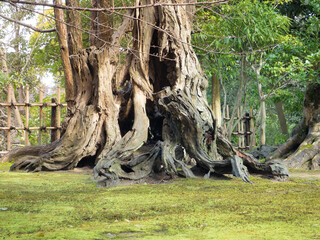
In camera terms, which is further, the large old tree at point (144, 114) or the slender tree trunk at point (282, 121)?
the slender tree trunk at point (282, 121)

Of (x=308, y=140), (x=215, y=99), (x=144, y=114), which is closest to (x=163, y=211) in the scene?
(x=144, y=114)

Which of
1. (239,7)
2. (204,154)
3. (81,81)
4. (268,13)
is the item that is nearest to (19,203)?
(204,154)

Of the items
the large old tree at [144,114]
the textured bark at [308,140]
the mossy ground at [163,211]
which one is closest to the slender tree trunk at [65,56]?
the large old tree at [144,114]

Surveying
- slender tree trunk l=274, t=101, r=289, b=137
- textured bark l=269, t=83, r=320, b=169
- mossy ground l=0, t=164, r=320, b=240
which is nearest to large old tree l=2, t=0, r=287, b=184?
mossy ground l=0, t=164, r=320, b=240

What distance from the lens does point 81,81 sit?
8.31 m

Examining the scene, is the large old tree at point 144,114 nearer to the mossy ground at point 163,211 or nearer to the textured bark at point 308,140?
the mossy ground at point 163,211

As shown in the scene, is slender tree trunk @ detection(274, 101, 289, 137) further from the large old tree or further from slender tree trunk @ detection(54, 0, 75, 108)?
slender tree trunk @ detection(54, 0, 75, 108)

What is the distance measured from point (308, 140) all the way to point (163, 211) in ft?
19.1

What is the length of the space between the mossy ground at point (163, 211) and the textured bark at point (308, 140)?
2707mm

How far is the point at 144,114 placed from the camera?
796 centimetres

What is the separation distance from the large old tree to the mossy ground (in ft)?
2.47

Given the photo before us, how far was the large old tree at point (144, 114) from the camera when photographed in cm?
612

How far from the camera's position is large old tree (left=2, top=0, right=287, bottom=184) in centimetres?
612

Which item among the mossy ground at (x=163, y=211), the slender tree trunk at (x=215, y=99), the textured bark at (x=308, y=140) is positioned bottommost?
the mossy ground at (x=163, y=211)
